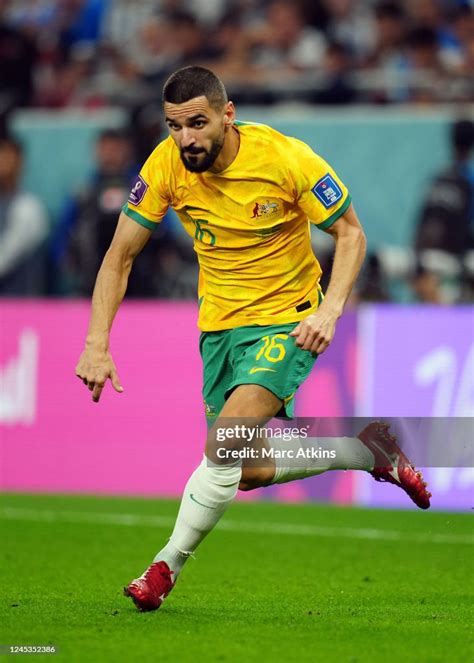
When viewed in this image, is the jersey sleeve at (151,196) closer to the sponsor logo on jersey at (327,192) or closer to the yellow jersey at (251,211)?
the yellow jersey at (251,211)

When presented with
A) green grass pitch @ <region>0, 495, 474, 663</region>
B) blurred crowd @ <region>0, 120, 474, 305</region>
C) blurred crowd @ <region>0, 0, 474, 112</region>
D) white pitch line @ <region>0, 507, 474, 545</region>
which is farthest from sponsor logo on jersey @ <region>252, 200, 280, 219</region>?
blurred crowd @ <region>0, 0, 474, 112</region>

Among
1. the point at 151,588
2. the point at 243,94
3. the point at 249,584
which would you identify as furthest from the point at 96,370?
the point at 243,94

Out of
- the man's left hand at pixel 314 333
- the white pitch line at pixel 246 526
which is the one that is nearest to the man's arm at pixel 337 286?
the man's left hand at pixel 314 333

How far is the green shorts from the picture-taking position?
644cm

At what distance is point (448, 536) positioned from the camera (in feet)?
32.7

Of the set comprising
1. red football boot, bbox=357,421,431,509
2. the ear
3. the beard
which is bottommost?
red football boot, bbox=357,421,431,509

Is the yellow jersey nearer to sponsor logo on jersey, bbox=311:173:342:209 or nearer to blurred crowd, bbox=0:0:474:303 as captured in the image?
sponsor logo on jersey, bbox=311:173:342:209

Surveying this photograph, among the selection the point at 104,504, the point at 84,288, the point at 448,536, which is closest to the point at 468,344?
the point at 448,536

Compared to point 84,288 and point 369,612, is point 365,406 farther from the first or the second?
point 369,612

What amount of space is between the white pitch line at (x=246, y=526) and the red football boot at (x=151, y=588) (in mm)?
3747

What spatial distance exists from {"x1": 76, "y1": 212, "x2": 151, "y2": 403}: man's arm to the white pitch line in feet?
12.9

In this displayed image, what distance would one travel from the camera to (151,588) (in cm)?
625

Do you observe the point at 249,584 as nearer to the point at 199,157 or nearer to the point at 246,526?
the point at 199,157

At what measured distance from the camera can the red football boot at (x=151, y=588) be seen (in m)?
6.23
